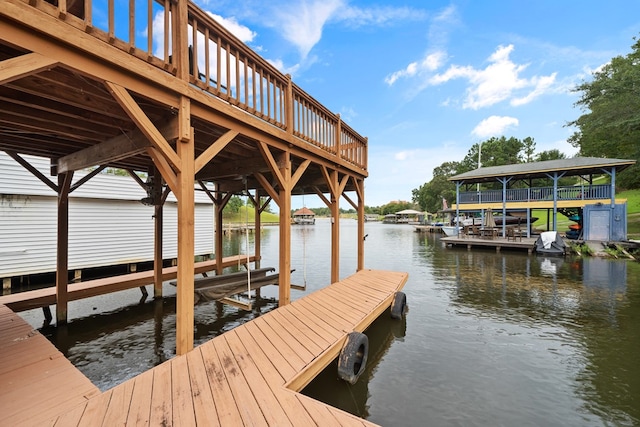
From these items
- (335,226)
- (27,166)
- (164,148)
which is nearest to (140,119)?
(164,148)

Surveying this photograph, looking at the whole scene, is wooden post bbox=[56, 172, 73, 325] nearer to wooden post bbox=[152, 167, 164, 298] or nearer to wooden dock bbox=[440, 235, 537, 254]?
wooden post bbox=[152, 167, 164, 298]

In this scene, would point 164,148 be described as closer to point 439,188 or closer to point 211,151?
point 211,151

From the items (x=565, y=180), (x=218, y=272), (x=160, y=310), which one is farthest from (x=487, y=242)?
(x=565, y=180)

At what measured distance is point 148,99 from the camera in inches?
117

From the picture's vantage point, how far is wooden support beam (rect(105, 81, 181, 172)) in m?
2.57

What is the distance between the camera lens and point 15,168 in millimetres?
8672

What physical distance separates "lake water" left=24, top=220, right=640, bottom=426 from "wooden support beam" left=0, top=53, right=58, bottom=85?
4.02 meters

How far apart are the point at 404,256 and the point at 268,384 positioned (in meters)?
15.2

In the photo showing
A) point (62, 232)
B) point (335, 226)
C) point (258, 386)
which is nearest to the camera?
point (258, 386)

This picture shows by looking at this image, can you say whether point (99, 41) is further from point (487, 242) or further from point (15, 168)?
point (487, 242)

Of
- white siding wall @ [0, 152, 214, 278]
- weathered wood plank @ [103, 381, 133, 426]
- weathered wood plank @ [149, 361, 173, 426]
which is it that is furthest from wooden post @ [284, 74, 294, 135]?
white siding wall @ [0, 152, 214, 278]

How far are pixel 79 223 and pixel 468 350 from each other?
13.0 meters

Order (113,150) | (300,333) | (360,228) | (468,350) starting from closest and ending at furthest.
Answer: (300,333)
(113,150)
(468,350)
(360,228)

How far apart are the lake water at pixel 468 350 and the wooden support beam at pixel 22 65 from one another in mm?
4023
